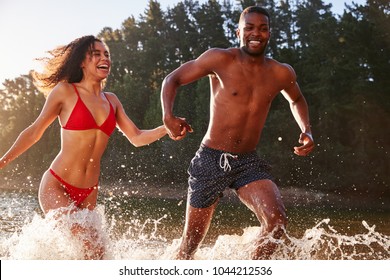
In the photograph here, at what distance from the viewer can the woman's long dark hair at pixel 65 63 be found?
443 centimetres

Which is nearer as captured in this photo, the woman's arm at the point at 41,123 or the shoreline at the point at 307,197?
the woman's arm at the point at 41,123

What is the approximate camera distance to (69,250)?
412 cm

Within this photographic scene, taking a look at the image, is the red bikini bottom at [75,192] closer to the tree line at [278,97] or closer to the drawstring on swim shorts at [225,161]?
the drawstring on swim shorts at [225,161]

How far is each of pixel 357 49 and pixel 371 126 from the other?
9.95 feet

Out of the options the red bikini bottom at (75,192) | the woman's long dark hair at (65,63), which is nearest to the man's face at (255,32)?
the woman's long dark hair at (65,63)

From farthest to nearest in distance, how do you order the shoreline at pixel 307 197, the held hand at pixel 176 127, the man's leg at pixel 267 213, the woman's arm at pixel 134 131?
the shoreline at pixel 307 197 < the woman's arm at pixel 134 131 < the man's leg at pixel 267 213 < the held hand at pixel 176 127

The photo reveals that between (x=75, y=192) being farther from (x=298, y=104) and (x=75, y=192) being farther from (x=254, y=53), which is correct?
(x=298, y=104)

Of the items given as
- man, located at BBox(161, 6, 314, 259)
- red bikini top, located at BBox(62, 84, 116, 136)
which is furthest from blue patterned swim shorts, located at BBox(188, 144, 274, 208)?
red bikini top, located at BBox(62, 84, 116, 136)

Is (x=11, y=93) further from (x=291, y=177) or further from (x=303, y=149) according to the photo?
(x=303, y=149)

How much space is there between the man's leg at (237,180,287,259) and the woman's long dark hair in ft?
5.08

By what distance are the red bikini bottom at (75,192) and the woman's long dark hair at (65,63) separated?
0.76 metres

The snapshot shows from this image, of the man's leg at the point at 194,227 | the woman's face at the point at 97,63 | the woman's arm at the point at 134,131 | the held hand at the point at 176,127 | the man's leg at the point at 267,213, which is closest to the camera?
the held hand at the point at 176,127

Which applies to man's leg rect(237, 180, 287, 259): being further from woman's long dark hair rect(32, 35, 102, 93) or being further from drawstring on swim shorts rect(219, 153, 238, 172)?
woman's long dark hair rect(32, 35, 102, 93)
